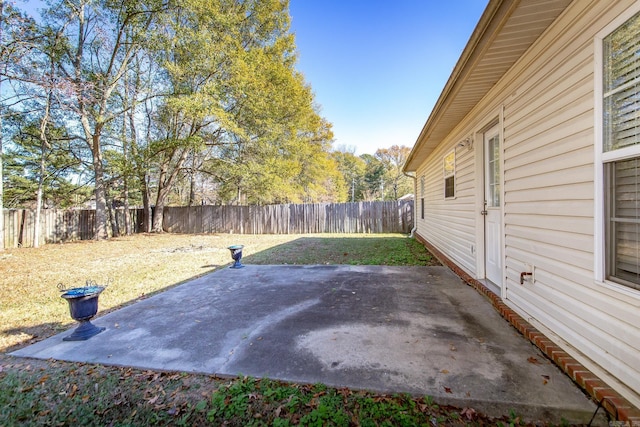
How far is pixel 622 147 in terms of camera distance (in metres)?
1.65

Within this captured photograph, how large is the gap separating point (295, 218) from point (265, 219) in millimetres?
1583

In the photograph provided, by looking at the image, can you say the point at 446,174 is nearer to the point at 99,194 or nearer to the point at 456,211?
the point at 456,211

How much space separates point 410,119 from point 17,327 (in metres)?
17.9

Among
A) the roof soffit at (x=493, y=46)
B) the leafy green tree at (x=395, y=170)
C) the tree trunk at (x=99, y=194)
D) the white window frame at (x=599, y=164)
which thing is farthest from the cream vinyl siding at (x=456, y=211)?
the leafy green tree at (x=395, y=170)

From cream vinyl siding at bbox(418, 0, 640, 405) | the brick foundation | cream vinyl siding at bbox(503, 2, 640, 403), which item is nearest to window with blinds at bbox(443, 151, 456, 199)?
cream vinyl siding at bbox(418, 0, 640, 405)

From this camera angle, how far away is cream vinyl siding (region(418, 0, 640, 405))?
171cm

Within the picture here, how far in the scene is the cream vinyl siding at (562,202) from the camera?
1.71 metres

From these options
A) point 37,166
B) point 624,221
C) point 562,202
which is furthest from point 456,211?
point 37,166

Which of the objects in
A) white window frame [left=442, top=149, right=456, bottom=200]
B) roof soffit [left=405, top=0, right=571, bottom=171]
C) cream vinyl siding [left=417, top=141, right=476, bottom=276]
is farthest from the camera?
white window frame [left=442, top=149, right=456, bottom=200]

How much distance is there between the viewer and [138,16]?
10.6 m

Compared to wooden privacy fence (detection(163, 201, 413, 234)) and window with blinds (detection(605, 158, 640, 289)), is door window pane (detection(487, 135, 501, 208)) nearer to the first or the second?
window with blinds (detection(605, 158, 640, 289))

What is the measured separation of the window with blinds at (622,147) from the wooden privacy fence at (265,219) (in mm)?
11726

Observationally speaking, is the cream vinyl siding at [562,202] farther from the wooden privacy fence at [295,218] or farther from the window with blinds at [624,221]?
the wooden privacy fence at [295,218]

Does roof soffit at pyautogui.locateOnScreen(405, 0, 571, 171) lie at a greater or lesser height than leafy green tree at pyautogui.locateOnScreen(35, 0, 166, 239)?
lesser
